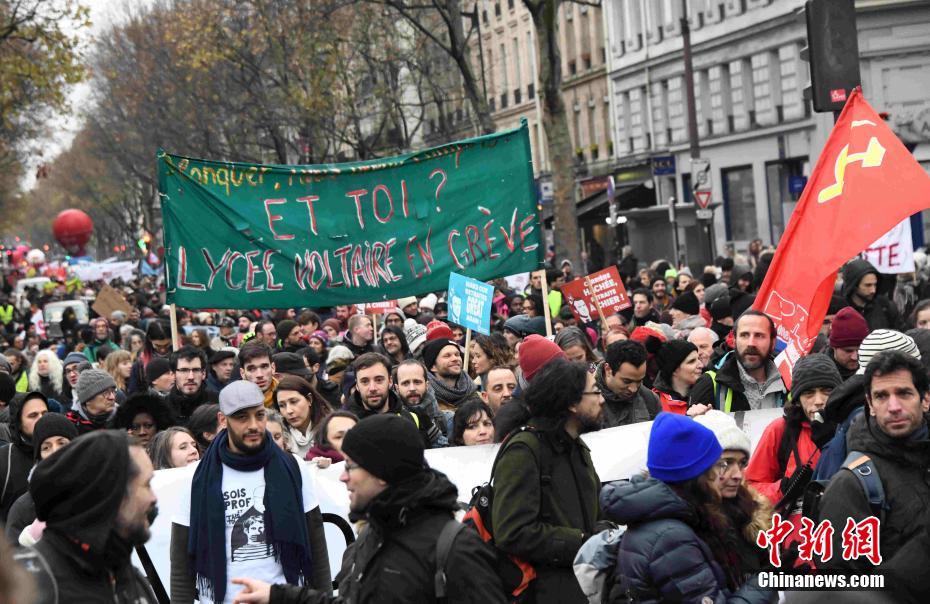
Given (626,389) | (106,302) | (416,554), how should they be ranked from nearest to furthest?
(416,554) → (626,389) → (106,302)

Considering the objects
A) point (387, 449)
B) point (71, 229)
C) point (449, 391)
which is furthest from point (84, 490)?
point (71, 229)

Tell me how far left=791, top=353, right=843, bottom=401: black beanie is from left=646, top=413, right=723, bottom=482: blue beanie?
152 centimetres

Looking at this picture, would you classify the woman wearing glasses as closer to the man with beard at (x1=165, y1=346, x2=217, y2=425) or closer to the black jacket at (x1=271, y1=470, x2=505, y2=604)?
the black jacket at (x1=271, y1=470, x2=505, y2=604)

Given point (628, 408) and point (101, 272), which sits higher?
point (101, 272)

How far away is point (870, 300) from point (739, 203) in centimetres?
3010

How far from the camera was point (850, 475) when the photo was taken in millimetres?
4500

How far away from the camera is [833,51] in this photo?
9133 mm

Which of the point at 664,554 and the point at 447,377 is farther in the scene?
the point at 447,377

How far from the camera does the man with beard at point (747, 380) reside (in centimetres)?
725

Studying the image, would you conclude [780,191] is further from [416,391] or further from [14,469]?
[14,469]

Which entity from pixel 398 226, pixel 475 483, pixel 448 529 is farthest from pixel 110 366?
Answer: pixel 448 529

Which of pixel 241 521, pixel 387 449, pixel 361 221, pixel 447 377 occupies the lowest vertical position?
pixel 241 521

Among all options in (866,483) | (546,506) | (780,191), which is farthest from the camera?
(780,191)

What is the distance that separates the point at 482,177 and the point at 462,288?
2.86ft
